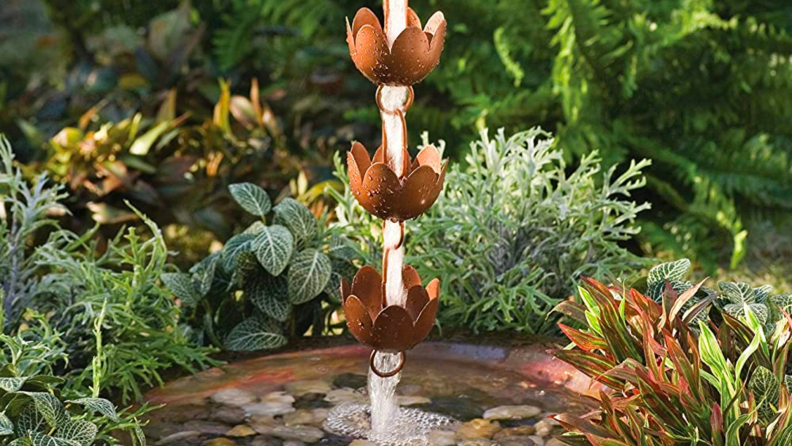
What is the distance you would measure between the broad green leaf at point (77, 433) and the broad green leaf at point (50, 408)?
0.01 m

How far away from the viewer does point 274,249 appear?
6.86 feet

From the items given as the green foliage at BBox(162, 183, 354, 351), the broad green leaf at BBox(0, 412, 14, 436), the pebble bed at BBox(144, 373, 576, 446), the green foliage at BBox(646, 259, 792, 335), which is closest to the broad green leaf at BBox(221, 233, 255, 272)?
the green foliage at BBox(162, 183, 354, 351)

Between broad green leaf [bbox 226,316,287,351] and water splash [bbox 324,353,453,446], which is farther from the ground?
broad green leaf [bbox 226,316,287,351]

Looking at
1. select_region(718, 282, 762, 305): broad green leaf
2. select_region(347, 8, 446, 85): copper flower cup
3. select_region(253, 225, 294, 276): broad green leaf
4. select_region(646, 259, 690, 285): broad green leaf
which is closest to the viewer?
select_region(347, 8, 446, 85): copper flower cup

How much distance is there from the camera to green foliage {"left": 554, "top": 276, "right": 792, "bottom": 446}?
1304mm

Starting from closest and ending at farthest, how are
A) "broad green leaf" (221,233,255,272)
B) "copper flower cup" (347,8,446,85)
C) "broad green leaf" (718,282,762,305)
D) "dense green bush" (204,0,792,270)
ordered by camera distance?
"copper flower cup" (347,8,446,85) < "broad green leaf" (718,282,762,305) < "broad green leaf" (221,233,255,272) < "dense green bush" (204,0,792,270)

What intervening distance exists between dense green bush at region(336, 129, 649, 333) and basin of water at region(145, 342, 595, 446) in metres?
0.22

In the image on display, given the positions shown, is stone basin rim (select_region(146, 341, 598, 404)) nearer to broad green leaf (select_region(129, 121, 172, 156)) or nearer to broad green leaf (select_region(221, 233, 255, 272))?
broad green leaf (select_region(221, 233, 255, 272))

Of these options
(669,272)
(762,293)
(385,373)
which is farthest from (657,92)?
(385,373)

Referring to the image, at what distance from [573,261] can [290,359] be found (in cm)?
72

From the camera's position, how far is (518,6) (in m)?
3.90

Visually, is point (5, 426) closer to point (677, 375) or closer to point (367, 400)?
point (367, 400)

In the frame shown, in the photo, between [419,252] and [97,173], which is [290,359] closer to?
[419,252]

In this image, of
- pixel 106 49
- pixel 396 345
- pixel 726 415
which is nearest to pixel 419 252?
pixel 396 345
